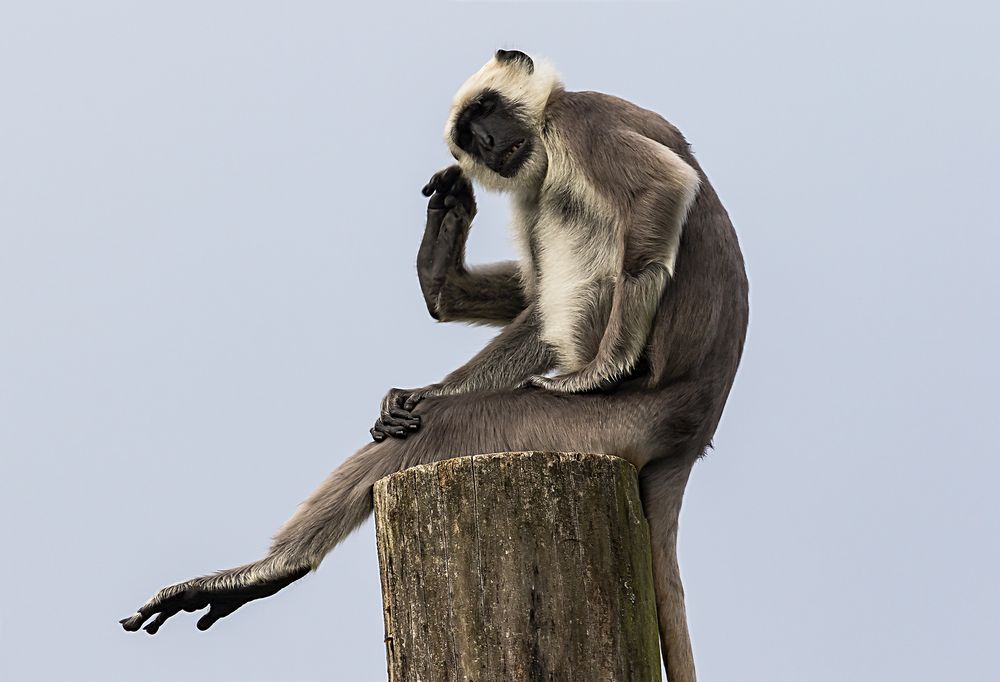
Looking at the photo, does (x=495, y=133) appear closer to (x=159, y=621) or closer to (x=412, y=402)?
(x=412, y=402)

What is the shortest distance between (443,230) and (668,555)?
1.82m

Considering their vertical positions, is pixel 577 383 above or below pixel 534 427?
above

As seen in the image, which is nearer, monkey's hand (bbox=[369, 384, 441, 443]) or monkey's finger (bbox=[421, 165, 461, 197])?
monkey's hand (bbox=[369, 384, 441, 443])

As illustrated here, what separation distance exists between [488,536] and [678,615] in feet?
3.75

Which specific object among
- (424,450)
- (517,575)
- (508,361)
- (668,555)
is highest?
(508,361)

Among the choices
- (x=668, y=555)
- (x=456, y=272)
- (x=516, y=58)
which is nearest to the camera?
(x=668, y=555)

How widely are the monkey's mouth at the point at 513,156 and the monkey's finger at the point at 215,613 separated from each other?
2.07 meters

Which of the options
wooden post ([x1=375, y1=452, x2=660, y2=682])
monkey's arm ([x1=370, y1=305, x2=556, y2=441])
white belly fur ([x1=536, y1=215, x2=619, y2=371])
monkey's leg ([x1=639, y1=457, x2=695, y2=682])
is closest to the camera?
wooden post ([x1=375, y1=452, x2=660, y2=682])

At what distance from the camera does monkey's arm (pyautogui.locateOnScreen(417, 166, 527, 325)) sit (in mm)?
5492

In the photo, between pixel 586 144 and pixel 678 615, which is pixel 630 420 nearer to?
pixel 678 615

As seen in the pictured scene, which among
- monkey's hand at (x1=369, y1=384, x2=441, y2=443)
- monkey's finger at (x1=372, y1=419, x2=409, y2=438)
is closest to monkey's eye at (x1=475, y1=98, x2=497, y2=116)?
monkey's hand at (x1=369, y1=384, x2=441, y2=443)

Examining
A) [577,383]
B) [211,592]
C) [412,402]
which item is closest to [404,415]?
[412,402]

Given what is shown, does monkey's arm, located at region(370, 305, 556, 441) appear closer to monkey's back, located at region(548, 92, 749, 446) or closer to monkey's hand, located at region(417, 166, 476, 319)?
monkey's hand, located at region(417, 166, 476, 319)

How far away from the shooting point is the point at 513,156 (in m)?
5.31
